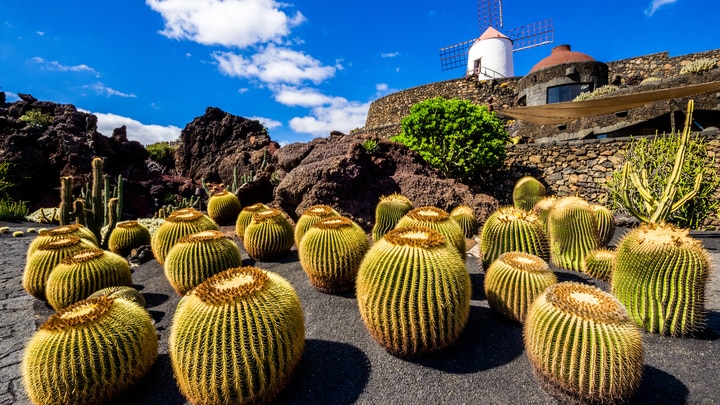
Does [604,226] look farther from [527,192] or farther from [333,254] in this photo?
[333,254]

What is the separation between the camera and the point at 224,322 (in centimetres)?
244

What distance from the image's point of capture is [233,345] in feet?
7.88

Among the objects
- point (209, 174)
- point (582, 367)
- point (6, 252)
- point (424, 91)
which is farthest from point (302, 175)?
point (424, 91)

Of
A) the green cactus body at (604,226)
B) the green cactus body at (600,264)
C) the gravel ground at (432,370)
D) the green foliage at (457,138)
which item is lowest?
the gravel ground at (432,370)

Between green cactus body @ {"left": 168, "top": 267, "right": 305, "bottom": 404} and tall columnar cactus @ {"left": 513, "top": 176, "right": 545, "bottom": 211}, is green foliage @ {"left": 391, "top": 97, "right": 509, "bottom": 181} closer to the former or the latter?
tall columnar cactus @ {"left": 513, "top": 176, "right": 545, "bottom": 211}

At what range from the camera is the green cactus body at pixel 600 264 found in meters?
4.52

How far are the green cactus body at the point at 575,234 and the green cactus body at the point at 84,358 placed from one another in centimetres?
538

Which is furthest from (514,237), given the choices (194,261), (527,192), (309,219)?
(527,192)

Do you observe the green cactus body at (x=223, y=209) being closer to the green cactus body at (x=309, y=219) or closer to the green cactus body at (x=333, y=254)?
the green cactus body at (x=309, y=219)

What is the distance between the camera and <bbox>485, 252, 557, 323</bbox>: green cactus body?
3.30 m

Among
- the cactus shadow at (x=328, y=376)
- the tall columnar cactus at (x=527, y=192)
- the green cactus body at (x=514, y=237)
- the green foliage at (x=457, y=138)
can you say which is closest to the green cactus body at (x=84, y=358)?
the cactus shadow at (x=328, y=376)

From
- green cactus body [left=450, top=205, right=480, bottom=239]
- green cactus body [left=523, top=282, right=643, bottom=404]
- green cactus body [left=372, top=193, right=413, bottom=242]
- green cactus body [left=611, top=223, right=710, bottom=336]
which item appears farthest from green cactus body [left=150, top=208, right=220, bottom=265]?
green cactus body [left=611, top=223, right=710, bottom=336]

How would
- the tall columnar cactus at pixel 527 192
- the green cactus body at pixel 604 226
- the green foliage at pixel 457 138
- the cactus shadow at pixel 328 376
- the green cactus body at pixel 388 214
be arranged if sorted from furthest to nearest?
the green foliage at pixel 457 138
the tall columnar cactus at pixel 527 192
the green cactus body at pixel 388 214
the green cactus body at pixel 604 226
the cactus shadow at pixel 328 376

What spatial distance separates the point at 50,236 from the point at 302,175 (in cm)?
447
